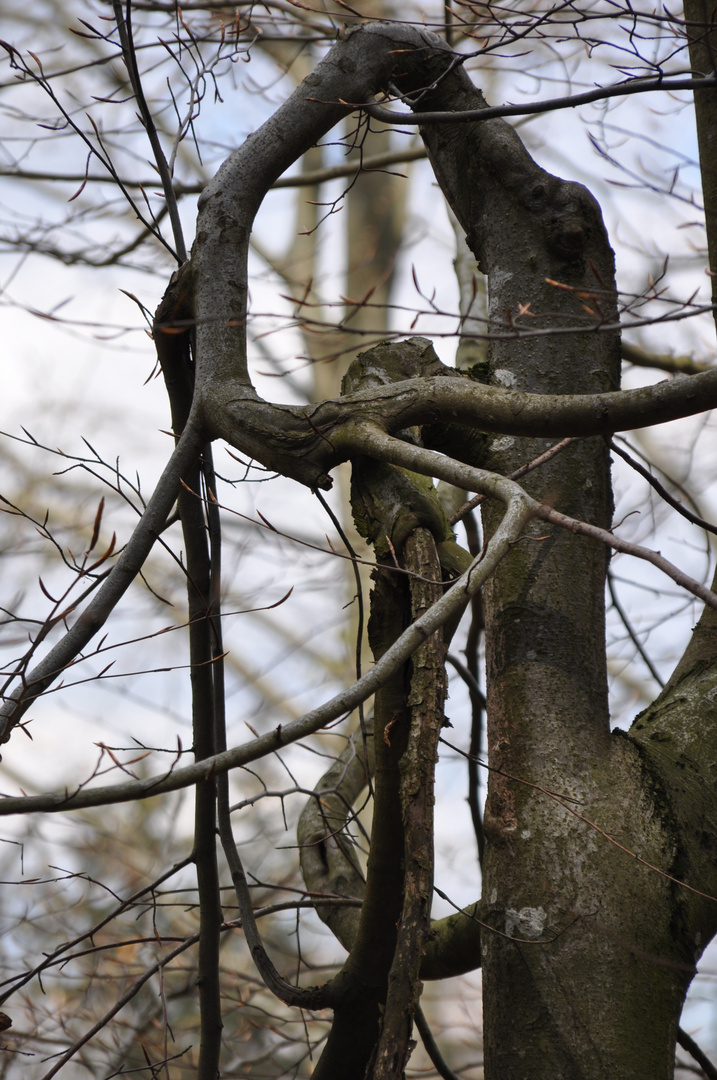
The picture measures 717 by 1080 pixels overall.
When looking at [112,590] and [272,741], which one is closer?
[272,741]

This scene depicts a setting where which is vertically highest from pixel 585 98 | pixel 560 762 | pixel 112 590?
pixel 585 98

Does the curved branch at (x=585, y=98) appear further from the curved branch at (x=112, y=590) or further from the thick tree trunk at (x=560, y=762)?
the curved branch at (x=112, y=590)

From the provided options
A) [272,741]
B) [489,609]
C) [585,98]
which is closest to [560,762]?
[489,609]

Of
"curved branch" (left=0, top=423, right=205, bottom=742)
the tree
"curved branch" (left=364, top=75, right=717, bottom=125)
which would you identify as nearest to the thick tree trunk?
the tree

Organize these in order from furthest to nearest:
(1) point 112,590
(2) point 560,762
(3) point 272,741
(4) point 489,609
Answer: (4) point 489,609
(2) point 560,762
(1) point 112,590
(3) point 272,741

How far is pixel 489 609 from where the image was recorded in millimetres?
1766

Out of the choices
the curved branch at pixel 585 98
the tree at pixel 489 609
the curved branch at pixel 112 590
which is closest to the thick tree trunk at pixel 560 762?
the tree at pixel 489 609

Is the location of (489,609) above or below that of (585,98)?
below

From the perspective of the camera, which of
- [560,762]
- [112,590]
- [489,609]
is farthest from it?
[489,609]

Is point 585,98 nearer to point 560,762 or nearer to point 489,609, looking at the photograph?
point 489,609

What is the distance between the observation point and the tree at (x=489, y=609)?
124cm

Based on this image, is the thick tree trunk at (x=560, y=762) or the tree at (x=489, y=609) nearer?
the tree at (x=489, y=609)

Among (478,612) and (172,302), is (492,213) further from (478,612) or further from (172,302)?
(478,612)

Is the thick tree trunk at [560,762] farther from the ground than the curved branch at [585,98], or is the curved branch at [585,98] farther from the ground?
the curved branch at [585,98]
